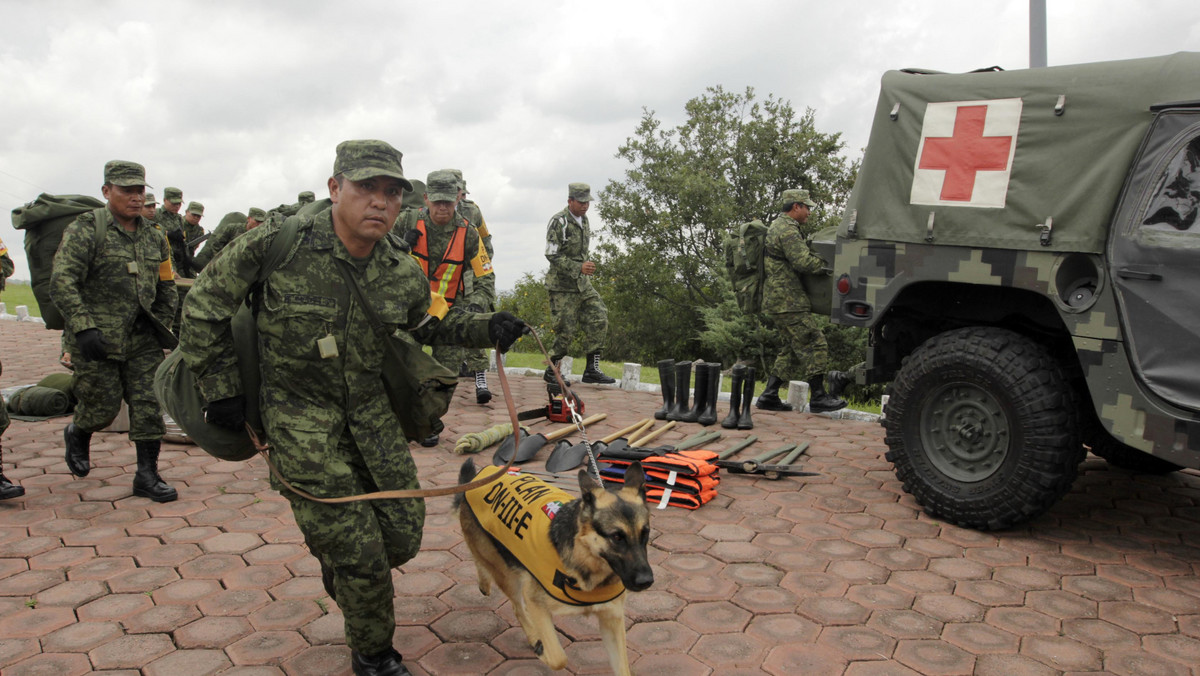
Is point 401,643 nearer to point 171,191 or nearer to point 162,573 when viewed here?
point 162,573

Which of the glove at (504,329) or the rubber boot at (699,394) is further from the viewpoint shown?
the rubber boot at (699,394)

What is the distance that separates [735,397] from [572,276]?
312 centimetres

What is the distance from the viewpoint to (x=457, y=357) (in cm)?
849

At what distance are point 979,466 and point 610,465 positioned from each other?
8.61 ft

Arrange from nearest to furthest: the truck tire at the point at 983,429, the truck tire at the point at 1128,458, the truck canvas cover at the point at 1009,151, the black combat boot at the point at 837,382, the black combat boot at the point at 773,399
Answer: the truck canvas cover at the point at 1009,151, the truck tire at the point at 983,429, the truck tire at the point at 1128,458, the black combat boot at the point at 837,382, the black combat boot at the point at 773,399

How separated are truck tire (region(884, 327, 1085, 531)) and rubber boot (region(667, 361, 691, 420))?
9.64ft

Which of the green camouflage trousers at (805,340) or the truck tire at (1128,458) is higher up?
the green camouflage trousers at (805,340)

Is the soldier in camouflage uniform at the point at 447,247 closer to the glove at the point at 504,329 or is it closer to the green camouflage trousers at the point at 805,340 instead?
the green camouflage trousers at the point at 805,340

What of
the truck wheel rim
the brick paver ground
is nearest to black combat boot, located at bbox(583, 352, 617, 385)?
the brick paver ground

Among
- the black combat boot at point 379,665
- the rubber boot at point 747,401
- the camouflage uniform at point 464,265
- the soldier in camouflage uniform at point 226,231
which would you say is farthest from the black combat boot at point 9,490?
the rubber boot at point 747,401

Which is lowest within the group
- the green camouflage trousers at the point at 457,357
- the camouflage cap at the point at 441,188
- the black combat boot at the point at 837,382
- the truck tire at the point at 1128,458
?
the truck tire at the point at 1128,458

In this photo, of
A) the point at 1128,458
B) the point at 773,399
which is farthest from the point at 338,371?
the point at 773,399

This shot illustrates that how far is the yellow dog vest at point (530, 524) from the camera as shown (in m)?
3.01

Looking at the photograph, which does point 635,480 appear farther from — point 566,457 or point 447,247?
point 447,247
